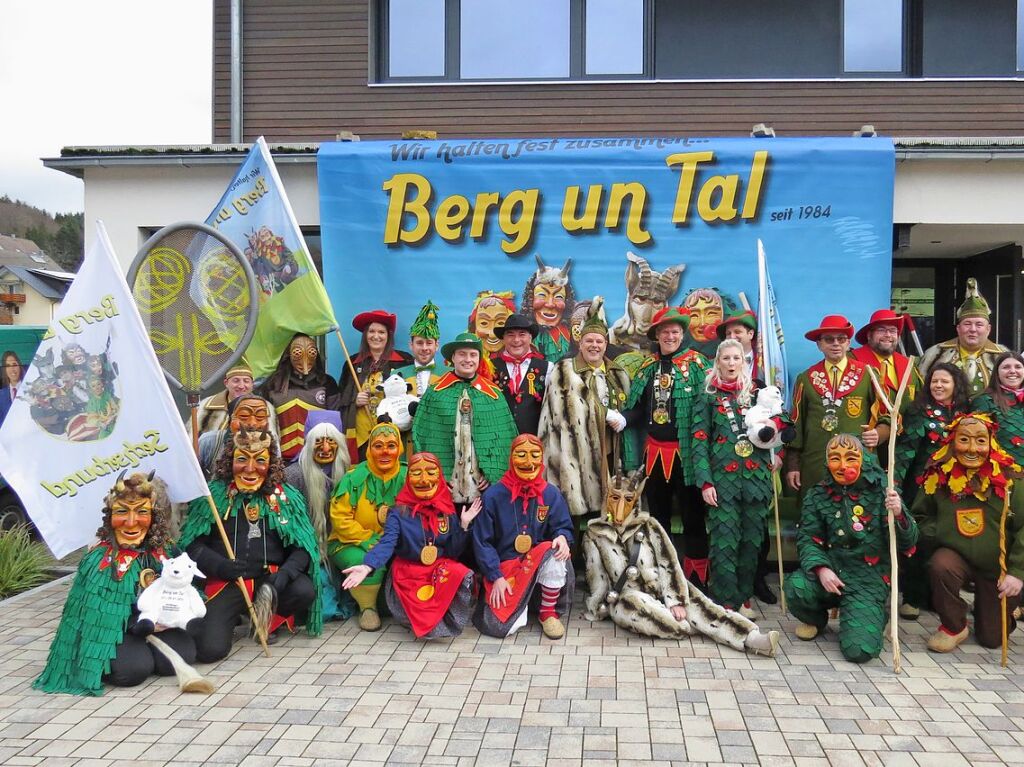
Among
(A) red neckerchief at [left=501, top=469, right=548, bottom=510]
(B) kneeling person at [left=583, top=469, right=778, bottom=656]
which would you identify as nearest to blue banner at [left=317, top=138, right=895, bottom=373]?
(B) kneeling person at [left=583, top=469, right=778, bottom=656]

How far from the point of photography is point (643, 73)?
383 inches

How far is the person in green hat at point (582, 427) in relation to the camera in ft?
19.7

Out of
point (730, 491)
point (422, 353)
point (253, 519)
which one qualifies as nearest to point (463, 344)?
point (422, 353)

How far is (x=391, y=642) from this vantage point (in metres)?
5.23

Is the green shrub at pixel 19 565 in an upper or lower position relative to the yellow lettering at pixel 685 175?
lower

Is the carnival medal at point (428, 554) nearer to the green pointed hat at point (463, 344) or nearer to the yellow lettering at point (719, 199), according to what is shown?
the green pointed hat at point (463, 344)

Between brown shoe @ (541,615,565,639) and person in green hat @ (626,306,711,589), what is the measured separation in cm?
109

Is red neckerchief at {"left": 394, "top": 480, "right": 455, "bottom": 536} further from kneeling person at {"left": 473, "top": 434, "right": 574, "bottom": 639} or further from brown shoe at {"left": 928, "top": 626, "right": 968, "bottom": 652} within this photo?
brown shoe at {"left": 928, "top": 626, "right": 968, "bottom": 652}

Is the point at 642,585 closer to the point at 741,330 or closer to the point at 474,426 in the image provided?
the point at 474,426

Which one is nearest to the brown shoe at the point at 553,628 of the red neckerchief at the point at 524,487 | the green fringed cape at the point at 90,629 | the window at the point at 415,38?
the red neckerchief at the point at 524,487

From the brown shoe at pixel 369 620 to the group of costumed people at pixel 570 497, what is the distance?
0.02 m

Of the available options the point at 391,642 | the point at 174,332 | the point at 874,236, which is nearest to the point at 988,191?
the point at 874,236

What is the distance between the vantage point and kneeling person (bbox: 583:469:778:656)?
16.7ft

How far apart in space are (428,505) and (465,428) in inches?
25.4
